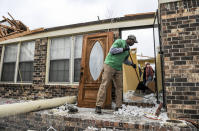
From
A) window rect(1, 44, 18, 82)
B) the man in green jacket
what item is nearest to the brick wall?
the man in green jacket

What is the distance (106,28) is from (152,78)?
4.00m

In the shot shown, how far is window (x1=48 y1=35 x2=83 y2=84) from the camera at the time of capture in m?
4.80

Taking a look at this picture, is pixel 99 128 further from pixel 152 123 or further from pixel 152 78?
pixel 152 78

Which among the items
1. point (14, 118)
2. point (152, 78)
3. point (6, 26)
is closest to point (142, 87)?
point (152, 78)

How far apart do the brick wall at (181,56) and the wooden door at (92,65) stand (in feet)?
5.38

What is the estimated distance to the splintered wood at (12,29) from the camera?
188 inches

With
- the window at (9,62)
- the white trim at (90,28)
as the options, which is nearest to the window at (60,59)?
the white trim at (90,28)

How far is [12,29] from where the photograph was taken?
16.5 feet

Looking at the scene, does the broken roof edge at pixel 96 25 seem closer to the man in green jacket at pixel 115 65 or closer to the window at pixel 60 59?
the window at pixel 60 59

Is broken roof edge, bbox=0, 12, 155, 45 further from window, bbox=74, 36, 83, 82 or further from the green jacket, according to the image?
the green jacket

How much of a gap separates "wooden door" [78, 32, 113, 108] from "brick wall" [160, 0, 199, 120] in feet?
5.38

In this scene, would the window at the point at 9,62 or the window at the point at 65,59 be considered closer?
the window at the point at 65,59

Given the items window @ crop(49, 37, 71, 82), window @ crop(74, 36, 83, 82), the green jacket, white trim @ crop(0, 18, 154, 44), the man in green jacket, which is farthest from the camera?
window @ crop(49, 37, 71, 82)

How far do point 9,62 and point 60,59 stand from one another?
278 cm
